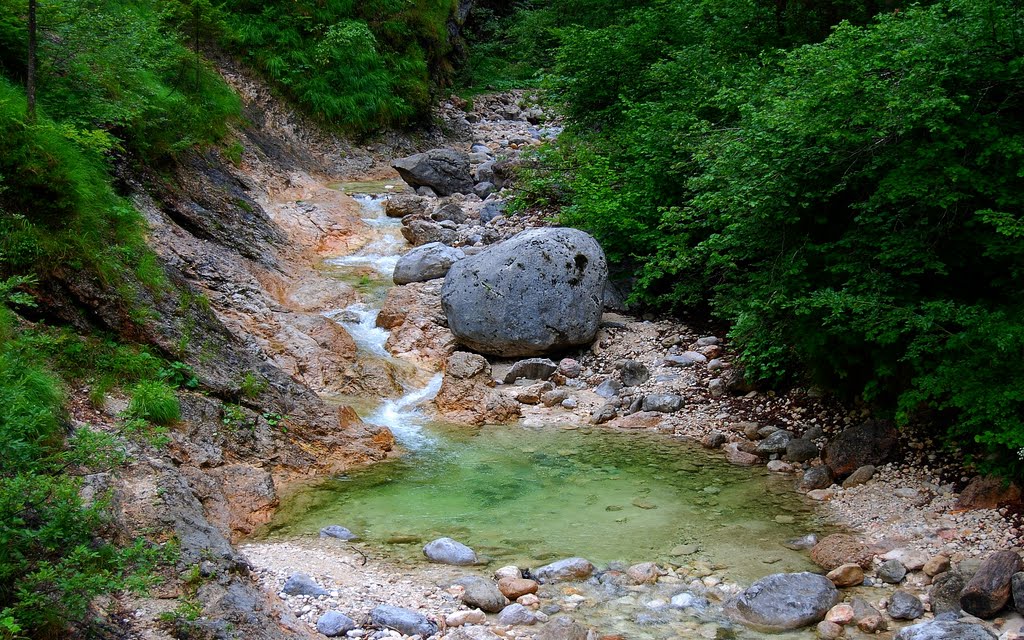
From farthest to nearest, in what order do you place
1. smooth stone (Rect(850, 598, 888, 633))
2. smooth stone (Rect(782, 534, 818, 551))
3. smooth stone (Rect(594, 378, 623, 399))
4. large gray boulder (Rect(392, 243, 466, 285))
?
large gray boulder (Rect(392, 243, 466, 285))
smooth stone (Rect(594, 378, 623, 399))
smooth stone (Rect(782, 534, 818, 551))
smooth stone (Rect(850, 598, 888, 633))

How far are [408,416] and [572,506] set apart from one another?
9.82 feet

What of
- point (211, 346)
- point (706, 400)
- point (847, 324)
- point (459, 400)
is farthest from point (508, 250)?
point (847, 324)

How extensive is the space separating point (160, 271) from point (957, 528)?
7.75 meters

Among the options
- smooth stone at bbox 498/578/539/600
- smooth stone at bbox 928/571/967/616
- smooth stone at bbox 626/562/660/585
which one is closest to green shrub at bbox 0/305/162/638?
smooth stone at bbox 498/578/539/600

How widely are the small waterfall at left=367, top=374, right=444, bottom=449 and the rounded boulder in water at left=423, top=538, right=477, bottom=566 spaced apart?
8.45ft

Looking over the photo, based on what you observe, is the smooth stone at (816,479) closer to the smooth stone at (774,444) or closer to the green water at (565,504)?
the green water at (565,504)

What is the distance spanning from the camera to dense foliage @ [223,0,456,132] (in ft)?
60.5

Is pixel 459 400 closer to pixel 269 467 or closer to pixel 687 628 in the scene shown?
pixel 269 467

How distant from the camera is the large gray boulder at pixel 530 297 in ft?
35.0

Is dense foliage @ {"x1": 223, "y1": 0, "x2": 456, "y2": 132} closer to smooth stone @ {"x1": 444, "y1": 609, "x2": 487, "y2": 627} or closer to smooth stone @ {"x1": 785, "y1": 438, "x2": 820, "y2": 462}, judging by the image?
smooth stone @ {"x1": 785, "y1": 438, "x2": 820, "y2": 462}

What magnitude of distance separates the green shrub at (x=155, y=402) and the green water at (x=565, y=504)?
1.29 meters

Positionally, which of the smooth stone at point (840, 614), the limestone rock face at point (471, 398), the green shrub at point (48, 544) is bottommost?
the limestone rock face at point (471, 398)

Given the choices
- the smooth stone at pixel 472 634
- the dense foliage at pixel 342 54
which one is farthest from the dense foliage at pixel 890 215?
the dense foliage at pixel 342 54

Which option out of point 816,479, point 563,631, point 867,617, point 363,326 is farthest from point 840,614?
point 363,326
